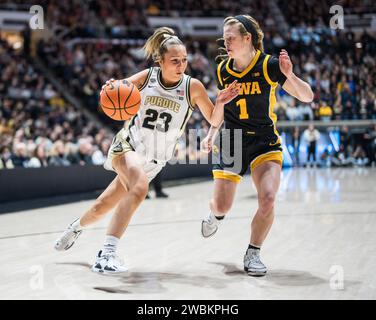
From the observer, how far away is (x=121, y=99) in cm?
504

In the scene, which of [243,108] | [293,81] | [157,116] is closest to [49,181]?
[157,116]

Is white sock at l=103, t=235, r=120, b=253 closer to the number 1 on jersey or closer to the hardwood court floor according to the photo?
the hardwood court floor

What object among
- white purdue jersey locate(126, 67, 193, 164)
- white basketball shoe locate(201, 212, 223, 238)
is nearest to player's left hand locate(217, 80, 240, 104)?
white purdue jersey locate(126, 67, 193, 164)

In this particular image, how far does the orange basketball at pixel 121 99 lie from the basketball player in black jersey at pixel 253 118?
0.73m

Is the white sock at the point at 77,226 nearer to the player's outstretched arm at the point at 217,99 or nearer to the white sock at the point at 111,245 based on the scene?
the white sock at the point at 111,245

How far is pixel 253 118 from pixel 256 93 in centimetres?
20

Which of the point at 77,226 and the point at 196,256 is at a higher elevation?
the point at 77,226

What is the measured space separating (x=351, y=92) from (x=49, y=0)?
11.3 meters

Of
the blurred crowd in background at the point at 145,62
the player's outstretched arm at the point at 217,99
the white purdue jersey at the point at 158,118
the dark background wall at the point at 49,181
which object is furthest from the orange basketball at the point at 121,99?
the blurred crowd in background at the point at 145,62

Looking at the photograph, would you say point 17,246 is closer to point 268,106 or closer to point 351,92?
point 268,106

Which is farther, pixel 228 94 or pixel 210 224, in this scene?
pixel 210 224

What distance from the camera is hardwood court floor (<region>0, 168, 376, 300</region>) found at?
4.30 m

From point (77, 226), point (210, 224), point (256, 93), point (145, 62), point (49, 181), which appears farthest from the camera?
point (145, 62)

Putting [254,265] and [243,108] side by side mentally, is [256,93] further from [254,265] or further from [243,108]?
[254,265]
